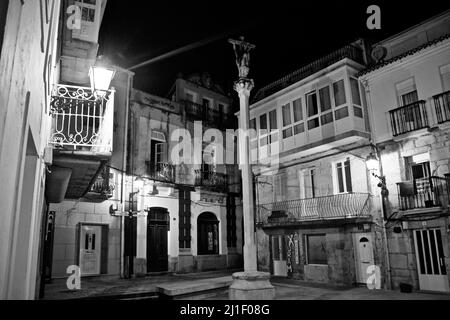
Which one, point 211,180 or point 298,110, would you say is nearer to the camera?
point 298,110

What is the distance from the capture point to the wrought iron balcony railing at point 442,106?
13.0 meters

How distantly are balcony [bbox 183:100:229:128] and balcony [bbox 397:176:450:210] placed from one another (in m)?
13.0

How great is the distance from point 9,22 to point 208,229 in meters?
20.6

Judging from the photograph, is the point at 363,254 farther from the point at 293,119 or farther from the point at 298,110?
the point at 298,110

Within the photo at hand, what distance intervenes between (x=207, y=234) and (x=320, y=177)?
831cm

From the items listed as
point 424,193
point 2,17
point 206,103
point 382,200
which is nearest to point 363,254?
point 382,200

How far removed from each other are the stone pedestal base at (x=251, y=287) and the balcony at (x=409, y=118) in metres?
9.39

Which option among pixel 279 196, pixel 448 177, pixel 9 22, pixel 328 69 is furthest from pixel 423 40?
pixel 9 22

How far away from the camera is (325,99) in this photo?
17.3m

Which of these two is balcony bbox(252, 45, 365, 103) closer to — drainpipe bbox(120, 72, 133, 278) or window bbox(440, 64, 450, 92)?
window bbox(440, 64, 450, 92)

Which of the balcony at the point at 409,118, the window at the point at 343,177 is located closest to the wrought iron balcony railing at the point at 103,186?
the window at the point at 343,177

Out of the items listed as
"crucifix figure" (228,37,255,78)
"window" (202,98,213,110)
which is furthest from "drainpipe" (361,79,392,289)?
"window" (202,98,213,110)

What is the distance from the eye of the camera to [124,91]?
19.1m

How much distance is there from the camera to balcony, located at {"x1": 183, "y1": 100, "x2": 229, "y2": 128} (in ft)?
73.8
